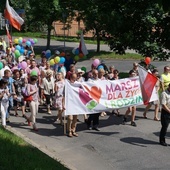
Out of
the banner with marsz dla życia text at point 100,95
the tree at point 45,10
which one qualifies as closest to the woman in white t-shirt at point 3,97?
the banner with marsz dla życia text at point 100,95

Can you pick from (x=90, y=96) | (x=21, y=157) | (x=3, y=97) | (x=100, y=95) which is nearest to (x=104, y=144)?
→ (x=90, y=96)

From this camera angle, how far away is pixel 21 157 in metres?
8.16

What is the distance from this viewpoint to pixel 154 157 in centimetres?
927

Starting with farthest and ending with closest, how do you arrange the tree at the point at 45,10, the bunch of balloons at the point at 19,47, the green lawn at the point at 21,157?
the tree at the point at 45,10
the bunch of balloons at the point at 19,47
the green lawn at the point at 21,157

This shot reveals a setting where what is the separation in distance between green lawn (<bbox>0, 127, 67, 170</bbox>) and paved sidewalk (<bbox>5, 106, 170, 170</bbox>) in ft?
1.70

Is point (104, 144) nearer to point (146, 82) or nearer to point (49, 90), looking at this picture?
point (146, 82)

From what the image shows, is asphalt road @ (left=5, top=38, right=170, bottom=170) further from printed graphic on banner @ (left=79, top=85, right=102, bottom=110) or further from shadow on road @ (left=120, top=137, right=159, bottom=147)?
printed graphic on banner @ (left=79, top=85, right=102, bottom=110)

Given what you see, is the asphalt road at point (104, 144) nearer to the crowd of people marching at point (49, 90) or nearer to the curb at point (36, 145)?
the curb at point (36, 145)

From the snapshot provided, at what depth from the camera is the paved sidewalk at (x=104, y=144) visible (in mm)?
8953

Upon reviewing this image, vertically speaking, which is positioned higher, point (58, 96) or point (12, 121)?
point (58, 96)

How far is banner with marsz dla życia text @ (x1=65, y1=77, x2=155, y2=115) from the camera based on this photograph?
35.7 feet

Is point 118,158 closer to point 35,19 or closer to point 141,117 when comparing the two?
point 141,117

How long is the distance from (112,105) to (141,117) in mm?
1980

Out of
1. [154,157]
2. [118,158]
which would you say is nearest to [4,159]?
[118,158]
